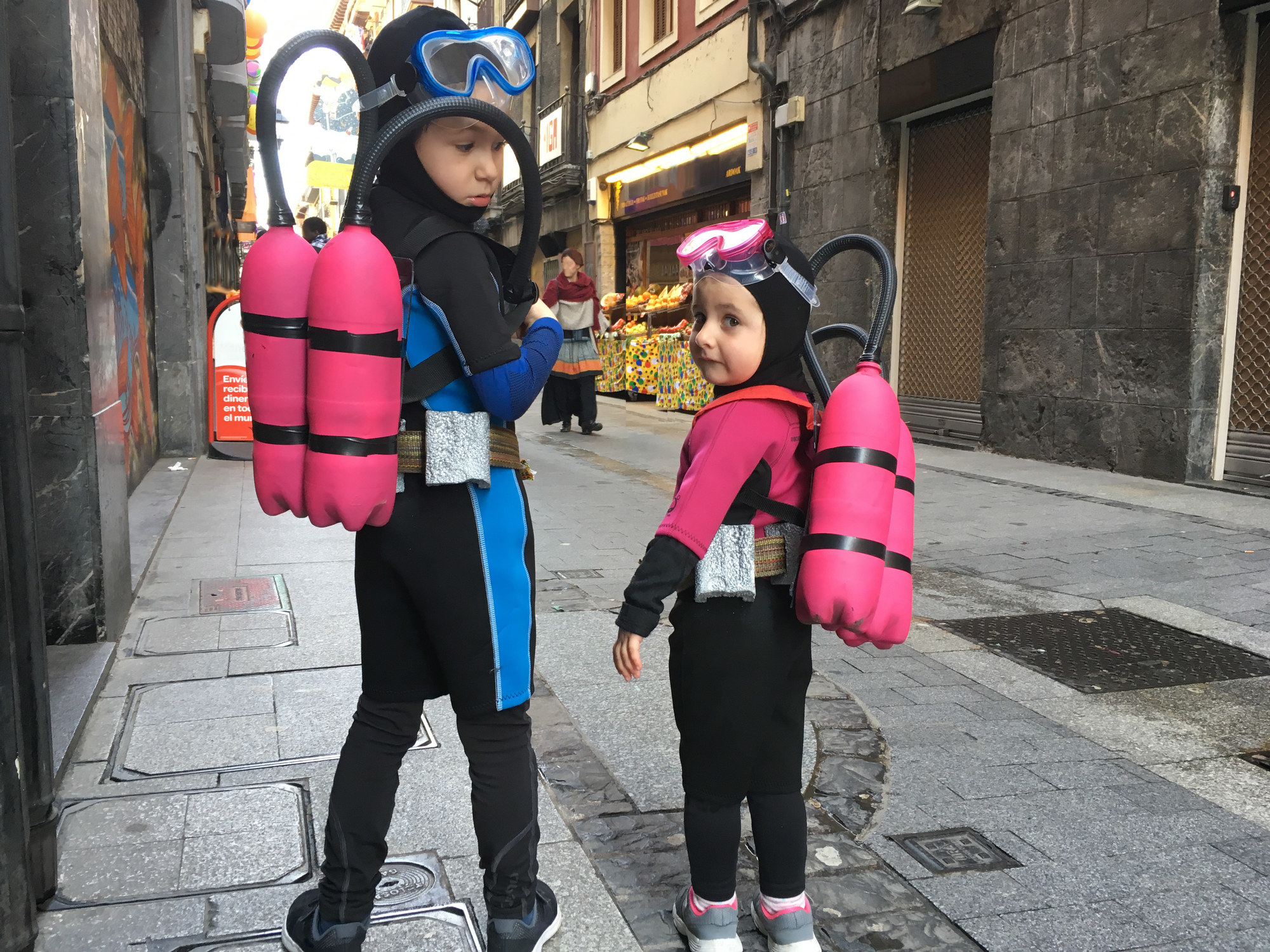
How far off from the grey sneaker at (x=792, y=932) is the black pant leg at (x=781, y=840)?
4cm

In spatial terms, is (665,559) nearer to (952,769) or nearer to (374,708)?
(374,708)

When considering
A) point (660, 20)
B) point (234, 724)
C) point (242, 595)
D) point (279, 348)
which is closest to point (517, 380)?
point (279, 348)

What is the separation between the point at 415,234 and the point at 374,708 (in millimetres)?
922

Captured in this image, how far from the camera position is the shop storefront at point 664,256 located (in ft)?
47.9

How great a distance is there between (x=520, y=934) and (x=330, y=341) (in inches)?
47.1

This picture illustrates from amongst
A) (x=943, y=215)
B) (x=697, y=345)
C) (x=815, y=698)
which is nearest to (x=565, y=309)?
(x=943, y=215)

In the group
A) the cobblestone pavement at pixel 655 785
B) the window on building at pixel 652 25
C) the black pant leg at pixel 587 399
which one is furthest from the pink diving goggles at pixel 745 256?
the window on building at pixel 652 25

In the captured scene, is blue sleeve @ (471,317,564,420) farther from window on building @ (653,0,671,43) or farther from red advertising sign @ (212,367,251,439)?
window on building @ (653,0,671,43)

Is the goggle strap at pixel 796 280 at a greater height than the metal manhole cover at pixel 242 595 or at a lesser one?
greater

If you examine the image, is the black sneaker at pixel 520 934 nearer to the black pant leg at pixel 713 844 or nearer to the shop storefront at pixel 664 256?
the black pant leg at pixel 713 844

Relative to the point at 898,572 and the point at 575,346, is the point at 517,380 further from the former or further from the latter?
A: the point at 575,346

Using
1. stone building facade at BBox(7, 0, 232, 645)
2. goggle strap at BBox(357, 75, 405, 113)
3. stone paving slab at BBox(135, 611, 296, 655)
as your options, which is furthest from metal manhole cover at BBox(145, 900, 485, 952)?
stone paving slab at BBox(135, 611, 296, 655)

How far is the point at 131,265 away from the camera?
780cm

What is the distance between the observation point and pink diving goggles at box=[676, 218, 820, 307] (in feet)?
6.86
